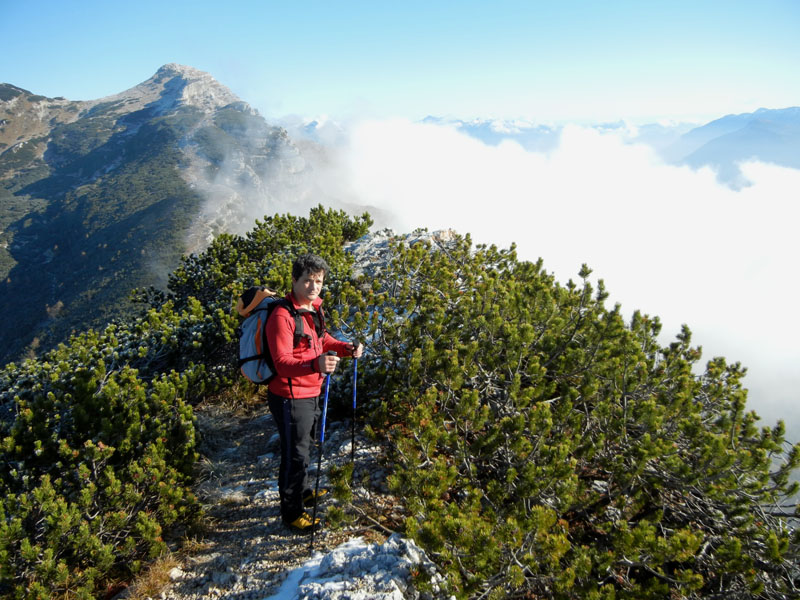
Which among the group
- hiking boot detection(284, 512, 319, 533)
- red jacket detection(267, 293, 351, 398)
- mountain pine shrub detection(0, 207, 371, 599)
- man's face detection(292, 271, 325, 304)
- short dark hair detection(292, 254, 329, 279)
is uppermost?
short dark hair detection(292, 254, 329, 279)

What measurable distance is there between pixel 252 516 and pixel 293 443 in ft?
4.14

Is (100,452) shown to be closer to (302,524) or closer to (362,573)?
(302,524)

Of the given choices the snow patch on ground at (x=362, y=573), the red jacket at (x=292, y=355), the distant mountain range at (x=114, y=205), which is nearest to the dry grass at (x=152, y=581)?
the snow patch on ground at (x=362, y=573)

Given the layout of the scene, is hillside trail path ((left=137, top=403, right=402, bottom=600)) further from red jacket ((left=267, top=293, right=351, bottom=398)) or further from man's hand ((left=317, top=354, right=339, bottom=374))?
man's hand ((left=317, top=354, right=339, bottom=374))

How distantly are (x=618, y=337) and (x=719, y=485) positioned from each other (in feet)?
5.99

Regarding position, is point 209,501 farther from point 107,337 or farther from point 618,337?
point 618,337

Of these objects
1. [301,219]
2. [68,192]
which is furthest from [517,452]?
[68,192]

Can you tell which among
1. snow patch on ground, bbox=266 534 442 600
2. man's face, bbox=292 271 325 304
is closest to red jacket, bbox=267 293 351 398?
man's face, bbox=292 271 325 304

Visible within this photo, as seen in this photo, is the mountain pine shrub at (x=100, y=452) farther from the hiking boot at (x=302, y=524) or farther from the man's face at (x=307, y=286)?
the man's face at (x=307, y=286)

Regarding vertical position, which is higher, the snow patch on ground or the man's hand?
the man's hand

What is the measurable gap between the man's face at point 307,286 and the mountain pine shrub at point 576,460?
1.49 meters

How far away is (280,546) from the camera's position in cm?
400

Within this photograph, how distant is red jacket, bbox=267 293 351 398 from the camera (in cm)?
364

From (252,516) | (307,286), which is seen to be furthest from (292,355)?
(252,516)
